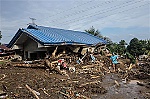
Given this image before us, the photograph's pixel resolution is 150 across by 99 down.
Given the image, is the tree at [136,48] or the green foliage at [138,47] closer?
the green foliage at [138,47]

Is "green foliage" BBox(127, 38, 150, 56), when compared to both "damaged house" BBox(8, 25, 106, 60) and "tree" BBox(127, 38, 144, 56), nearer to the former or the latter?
"tree" BBox(127, 38, 144, 56)

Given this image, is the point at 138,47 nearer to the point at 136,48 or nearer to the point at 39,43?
the point at 136,48

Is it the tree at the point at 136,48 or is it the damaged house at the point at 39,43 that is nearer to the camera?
the damaged house at the point at 39,43

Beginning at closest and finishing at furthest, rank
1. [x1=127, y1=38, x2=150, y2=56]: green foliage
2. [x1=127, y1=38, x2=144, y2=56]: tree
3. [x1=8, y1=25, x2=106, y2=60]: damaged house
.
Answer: [x1=8, y1=25, x2=106, y2=60]: damaged house < [x1=127, y1=38, x2=150, y2=56]: green foliage < [x1=127, y1=38, x2=144, y2=56]: tree

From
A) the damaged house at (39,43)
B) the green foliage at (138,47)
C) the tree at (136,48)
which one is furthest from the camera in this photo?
the tree at (136,48)

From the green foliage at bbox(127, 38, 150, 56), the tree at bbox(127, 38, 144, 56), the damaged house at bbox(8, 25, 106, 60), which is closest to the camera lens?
the damaged house at bbox(8, 25, 106, 60)

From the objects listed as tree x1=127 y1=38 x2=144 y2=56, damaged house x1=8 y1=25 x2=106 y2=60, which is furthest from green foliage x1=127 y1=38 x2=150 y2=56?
damaged house x1=8 y1=25 x2=106 y2=60

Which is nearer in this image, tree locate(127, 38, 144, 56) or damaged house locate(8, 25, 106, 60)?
damaged house locate(8, 25, 106, 60)

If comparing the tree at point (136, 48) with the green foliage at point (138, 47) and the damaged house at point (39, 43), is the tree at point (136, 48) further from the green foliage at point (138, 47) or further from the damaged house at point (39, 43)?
the damaged house at point (39, 43)

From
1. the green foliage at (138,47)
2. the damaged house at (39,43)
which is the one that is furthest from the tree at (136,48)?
the damaged house at (39,43)

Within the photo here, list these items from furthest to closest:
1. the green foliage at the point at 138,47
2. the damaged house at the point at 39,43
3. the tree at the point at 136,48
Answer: the tree at the point at 136,48, the green foliage at the point at 138,47, the damaged house at the point at 39,43

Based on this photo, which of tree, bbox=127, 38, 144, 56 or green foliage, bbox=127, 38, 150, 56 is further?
tree, bbox=127, 38, 144, 56

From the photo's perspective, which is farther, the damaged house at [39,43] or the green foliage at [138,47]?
the green foliage at [138,47]

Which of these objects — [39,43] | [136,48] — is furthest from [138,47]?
[39,43]
